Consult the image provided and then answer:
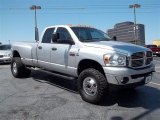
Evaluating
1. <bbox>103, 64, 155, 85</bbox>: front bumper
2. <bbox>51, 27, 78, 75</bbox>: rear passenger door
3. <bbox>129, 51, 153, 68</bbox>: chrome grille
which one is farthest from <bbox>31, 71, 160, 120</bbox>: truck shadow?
<bbox>129, 51, 153, 68</bbox>: chrome grille

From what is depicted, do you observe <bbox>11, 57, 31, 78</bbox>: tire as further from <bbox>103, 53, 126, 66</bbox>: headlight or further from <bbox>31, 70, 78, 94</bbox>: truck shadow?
<bbox>103, 53, 126, 66</bbox>: headlight

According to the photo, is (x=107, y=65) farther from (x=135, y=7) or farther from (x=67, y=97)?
(x=135, y=7)

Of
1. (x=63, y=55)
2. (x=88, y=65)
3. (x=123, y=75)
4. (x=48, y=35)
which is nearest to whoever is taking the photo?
(x=123, y=75)

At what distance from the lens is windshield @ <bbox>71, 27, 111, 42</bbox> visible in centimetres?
747

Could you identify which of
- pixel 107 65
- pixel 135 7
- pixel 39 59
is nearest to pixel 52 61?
pixel 39 59

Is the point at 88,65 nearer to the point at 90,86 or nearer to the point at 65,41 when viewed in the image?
the point at 90,86

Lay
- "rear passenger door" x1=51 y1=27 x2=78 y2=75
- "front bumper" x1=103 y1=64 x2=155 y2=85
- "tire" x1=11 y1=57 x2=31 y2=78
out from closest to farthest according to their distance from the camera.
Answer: "front bumper" x1=103 y1=64 x2=155 y2=85, "rear passenger door" x1=51 y1=27 x2=78 y2=75, "tire" x1=11 y1=57 x2=31 y2=78

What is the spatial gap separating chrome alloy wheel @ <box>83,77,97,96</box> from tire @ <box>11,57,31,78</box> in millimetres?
4050

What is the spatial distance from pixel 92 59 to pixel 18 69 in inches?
178

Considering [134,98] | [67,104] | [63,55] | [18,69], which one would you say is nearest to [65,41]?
[63,55]

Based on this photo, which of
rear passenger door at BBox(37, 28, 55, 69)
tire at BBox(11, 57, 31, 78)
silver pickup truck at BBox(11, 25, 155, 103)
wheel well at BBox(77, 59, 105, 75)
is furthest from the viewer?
tire at BBox(11, 57, 31, 78)

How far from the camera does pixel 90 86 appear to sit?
6602 mm

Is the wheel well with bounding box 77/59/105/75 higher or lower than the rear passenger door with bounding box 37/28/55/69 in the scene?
lower

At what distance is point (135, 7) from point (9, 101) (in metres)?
45.8
